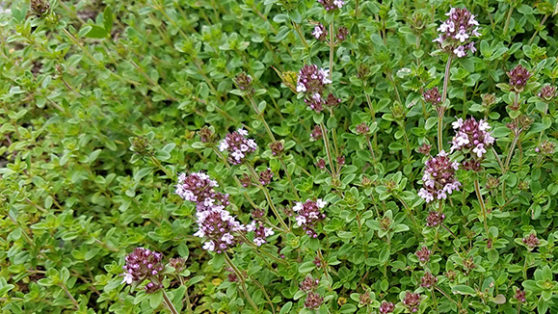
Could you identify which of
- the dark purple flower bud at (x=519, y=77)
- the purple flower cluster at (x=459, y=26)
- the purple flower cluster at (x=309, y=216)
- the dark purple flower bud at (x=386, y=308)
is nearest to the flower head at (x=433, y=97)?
the purple flower cluster at (x=459, y=26)

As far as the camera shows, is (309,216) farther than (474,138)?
Yes

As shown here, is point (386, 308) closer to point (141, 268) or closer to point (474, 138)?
point (474, 138)

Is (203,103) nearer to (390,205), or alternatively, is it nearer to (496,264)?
(390,205)

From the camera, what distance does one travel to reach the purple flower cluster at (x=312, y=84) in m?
2.98

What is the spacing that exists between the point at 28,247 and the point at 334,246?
203 cm

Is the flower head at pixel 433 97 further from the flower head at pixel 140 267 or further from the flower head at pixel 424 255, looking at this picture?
the flower head at pixel 140 267

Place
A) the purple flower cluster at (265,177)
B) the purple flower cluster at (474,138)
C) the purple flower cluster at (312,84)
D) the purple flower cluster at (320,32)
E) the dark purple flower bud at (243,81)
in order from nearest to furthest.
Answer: the purple flower cluster at (474,138), the purple flower cluster at (312,84), the purple flower cluster at (265,177), the purple flower cluster at (320,32), the dark purple flower bud at (243,81)

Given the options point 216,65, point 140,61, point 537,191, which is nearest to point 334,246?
point 537,191

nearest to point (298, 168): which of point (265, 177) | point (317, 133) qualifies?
point (317, 133)

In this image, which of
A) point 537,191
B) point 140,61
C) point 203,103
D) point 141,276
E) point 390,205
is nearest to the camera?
point 141,276

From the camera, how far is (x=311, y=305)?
277 centimetres

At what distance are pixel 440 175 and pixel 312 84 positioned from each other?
0.86 m

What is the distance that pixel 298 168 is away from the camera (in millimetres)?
3719

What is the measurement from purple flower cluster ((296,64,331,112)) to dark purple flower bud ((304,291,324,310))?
1.03 meters
